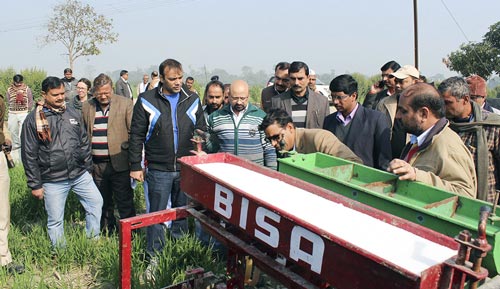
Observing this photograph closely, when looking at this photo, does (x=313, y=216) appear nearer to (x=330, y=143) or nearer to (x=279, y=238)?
(x=279, y=238)

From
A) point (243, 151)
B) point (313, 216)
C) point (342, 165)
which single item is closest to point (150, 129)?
point (243, 151)

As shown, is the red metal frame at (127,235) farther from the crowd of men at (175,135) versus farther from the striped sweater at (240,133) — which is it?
the striped sweater at (240,133)

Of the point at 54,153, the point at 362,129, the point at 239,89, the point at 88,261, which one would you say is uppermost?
the point at 239,89

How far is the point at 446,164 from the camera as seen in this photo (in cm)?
245

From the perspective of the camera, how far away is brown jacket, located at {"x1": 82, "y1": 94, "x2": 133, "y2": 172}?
176 inches

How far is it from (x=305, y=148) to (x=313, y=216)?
5.13 feet

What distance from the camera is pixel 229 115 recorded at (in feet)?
13.1

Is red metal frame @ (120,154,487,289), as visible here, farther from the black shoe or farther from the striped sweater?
the black shoe

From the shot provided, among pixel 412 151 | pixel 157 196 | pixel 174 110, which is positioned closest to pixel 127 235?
pixel 157 196

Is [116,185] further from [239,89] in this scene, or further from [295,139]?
[295,139]

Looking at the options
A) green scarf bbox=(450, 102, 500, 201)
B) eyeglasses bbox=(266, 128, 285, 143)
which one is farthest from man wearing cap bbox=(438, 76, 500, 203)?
eyeglasses bbox=(266, 128, 285, 143)

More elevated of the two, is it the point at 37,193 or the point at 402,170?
the point at 402,170

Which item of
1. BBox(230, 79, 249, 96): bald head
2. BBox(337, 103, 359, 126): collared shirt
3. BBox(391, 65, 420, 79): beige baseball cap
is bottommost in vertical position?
BBox(337, 103, 359, 126): collared shirt

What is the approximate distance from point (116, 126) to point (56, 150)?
0.74 metres
